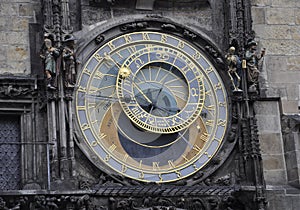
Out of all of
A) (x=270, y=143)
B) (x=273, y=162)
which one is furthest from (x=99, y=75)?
(x=273, y=162)

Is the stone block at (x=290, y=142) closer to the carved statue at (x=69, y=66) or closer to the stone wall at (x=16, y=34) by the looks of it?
the carved statue at (x=69, y=66)

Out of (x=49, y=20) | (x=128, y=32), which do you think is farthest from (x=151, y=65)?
(x=49, y=20)

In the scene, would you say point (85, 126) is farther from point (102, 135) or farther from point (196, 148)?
point (196, 148)

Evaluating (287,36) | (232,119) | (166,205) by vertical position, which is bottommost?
(166,205)

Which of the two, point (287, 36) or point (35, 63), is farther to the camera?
point (287, 36)

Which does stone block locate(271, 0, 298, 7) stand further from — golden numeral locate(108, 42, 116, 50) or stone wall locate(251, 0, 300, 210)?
golden numeral locate(108, 42, 116, 50)

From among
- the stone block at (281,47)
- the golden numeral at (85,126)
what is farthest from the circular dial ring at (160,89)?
the stone block at (281,47)

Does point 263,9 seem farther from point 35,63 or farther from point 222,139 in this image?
point 35,63

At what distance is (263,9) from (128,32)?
214cm

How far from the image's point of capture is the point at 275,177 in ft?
49.7

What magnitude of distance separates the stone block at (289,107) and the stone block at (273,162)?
690 millimetres

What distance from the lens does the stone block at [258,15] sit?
52.4 ft

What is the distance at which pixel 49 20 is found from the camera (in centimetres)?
1488

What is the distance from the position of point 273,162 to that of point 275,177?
0.72 ft
